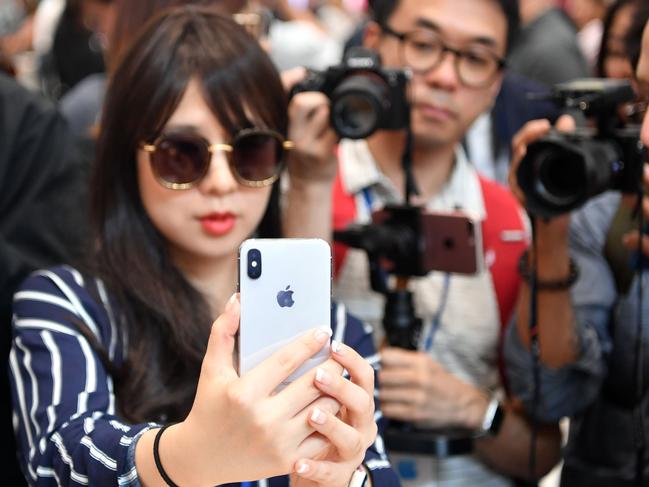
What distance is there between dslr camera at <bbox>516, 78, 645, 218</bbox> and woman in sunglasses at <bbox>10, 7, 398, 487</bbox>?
36 centimetres

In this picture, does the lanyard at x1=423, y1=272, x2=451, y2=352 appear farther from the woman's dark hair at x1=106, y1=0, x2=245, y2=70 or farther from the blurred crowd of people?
the woman's dark hair at x1=106, y1=0, x2=245, y2=70

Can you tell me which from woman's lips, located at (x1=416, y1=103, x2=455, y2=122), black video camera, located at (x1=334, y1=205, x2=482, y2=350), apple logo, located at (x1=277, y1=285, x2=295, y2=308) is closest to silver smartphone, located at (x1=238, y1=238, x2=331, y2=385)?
apple logo, located at (x1=277, y1=285, x2=295, y2=308)

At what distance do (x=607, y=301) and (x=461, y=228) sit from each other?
32 centimetres

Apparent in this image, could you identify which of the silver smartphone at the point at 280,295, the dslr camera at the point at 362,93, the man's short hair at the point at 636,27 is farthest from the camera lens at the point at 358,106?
the silver smartphone at the point at 280,295

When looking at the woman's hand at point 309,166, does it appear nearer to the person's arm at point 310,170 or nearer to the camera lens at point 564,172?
the person's arm at point 310,170

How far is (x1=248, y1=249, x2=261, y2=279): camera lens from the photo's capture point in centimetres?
101

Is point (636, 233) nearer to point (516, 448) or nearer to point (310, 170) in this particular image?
point (516, 448)

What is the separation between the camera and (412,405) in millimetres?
1651

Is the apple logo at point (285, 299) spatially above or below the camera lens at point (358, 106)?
below

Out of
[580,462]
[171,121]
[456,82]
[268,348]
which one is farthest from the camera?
[456,82]

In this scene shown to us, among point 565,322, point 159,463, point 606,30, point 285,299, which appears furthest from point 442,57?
point 159,463

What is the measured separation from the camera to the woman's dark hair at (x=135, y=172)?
137cm

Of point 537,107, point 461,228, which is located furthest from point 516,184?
point 537,107

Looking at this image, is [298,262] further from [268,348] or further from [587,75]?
[587,75]
